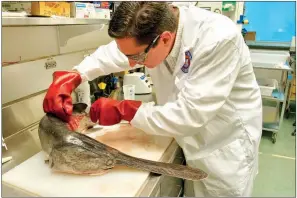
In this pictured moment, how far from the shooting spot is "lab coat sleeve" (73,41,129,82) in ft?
4.75

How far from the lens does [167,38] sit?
3.54ft

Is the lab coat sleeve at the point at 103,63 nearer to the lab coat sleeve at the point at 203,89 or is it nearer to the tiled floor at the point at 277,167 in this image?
the lab coat sleeve at the point at 203,89

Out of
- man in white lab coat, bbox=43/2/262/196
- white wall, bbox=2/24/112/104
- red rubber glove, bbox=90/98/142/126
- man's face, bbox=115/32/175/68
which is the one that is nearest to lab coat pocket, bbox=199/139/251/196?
man in white lab coat, bbox=43/2/262/196

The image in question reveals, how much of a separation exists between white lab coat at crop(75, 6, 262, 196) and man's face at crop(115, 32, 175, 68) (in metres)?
0.07

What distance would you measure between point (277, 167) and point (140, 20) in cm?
253

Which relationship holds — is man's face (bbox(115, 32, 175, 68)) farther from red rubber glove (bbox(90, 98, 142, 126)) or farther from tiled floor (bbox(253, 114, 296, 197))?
tiled floor (bbox(253, 114, 296, 197))

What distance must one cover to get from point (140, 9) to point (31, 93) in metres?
0.88

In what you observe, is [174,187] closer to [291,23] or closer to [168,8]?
[168,8]

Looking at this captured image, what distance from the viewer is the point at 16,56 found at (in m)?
1.37

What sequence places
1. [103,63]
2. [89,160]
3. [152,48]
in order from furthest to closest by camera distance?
[103,63] → [152,48] → [89,160]

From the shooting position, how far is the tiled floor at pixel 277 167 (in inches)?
96.3

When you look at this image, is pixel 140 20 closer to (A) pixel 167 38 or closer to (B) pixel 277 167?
(A) pixel 167 38

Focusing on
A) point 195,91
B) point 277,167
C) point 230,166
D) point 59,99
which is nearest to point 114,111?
point 59,99

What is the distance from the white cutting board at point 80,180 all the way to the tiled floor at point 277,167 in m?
1.73
